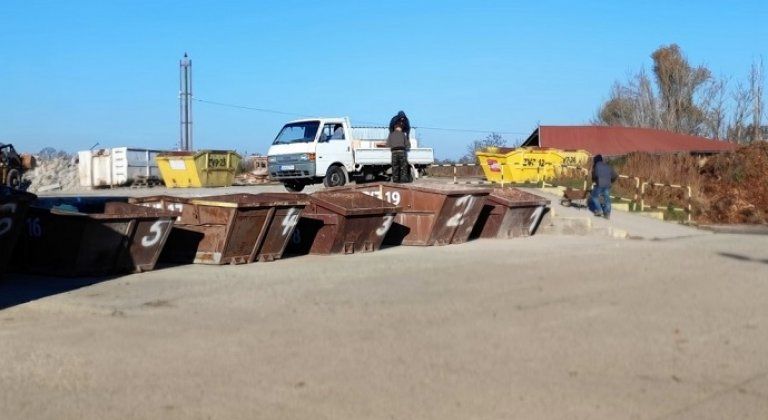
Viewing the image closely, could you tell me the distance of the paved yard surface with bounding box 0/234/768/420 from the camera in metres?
6.55

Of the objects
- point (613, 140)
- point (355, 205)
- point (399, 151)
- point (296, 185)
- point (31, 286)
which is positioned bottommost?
point (31, 286)

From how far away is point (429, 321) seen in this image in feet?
31.8

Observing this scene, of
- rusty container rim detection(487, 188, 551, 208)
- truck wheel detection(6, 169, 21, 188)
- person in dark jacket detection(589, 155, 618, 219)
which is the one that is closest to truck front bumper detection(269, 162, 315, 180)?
rusty container rim detection(487, 188, 551, 208)

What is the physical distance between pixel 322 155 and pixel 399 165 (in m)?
2.94

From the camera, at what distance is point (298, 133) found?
2623cm

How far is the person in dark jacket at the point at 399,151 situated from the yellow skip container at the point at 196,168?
43.9 feet

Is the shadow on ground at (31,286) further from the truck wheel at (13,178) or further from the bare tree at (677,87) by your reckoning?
the bare tree at (677,87)

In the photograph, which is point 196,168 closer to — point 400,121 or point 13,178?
point 13,178

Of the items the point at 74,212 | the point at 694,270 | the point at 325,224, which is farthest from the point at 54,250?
the point at 694,270

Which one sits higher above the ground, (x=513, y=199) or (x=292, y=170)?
(x=292, y=170)

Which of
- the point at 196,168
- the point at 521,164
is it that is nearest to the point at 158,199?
the point at 521,164

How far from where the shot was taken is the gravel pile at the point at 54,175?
41.4 m

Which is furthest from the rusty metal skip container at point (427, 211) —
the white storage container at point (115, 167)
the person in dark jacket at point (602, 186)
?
the white storage container at point (115, 167)

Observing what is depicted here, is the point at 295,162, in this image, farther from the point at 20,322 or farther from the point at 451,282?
the point at 20,322
